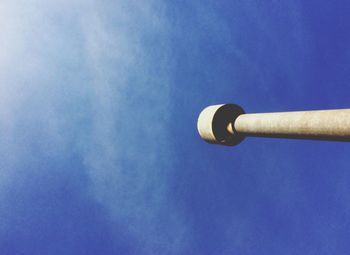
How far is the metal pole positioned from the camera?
10.3 meters

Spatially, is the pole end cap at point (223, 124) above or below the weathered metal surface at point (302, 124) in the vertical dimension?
above

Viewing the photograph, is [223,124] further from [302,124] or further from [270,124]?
[302,124]

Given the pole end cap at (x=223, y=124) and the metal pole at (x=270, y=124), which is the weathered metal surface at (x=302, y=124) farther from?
the pole end cap at (x=223, y=124)

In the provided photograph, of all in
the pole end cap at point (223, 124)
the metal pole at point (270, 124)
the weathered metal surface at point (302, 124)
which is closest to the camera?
the weathered metal surface at point (302, 124)

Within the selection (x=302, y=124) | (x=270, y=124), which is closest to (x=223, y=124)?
(x=270, y=124)

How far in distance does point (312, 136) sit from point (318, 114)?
2.63 ft

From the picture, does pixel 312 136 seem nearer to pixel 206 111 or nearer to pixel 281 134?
pixel 281 134

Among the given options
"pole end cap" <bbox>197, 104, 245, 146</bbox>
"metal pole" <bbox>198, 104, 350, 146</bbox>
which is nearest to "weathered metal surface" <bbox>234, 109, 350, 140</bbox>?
"metal pole" <bbox>198, 104, 350, 146</bbox>

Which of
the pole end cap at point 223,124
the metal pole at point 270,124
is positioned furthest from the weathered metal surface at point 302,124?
the pole end cap at point 223,124

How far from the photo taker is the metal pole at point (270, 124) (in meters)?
10.3

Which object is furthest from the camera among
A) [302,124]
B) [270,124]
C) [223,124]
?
[223,124]

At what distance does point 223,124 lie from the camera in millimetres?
17125

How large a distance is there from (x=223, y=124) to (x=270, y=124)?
13.3 feet

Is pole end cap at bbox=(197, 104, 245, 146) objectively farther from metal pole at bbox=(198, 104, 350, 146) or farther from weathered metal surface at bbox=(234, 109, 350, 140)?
weathered metal surface at bbox=(234, 109, 350, 140)
